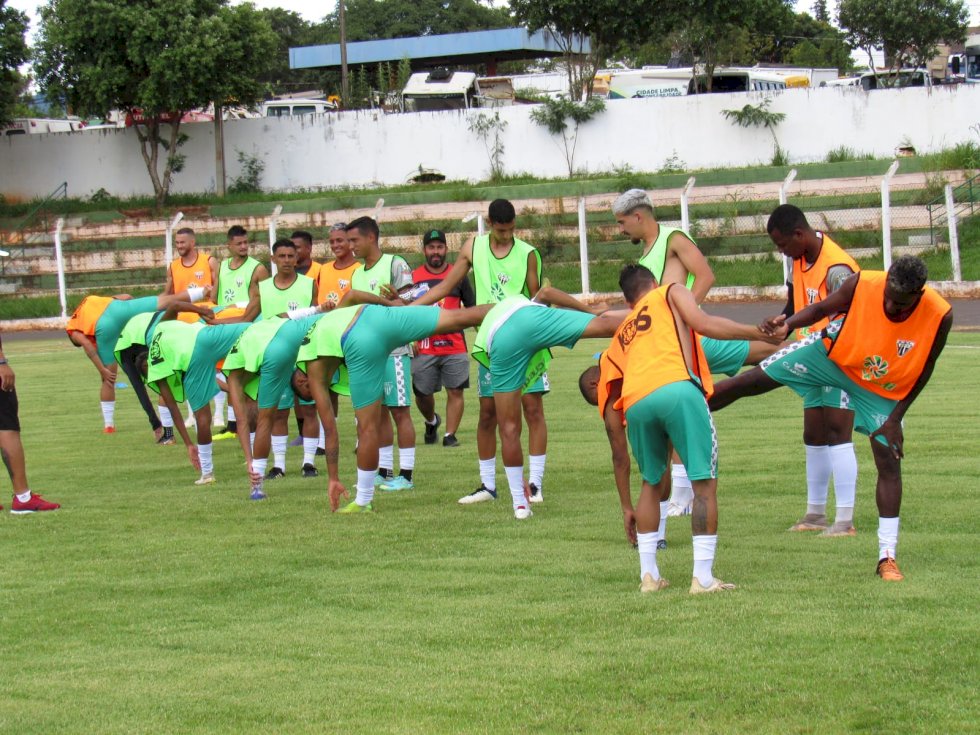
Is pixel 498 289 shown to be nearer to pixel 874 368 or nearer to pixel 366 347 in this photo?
pixel 366 347

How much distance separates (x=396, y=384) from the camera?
40.0 ft

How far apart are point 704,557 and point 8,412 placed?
21.9 ft

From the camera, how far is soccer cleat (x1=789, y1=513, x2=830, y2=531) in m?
9.11

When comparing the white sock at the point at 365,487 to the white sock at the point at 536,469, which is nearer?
the white sock at the point at 365,487

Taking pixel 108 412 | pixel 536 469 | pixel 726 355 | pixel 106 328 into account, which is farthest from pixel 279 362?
pixel 108 412

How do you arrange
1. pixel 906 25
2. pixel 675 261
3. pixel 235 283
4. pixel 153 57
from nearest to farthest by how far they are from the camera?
pixel 675 261 < pixel 235 283 < pixel 153 57 < pixel 906 25

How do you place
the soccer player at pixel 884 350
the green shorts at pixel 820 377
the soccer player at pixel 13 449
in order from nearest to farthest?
the soccer player at pixel 884 350 → the green shorts at pixel 820 377 → the soccer player at pixel 13 449

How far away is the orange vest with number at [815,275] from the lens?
8718mm

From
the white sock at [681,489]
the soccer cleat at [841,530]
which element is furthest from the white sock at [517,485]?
the soccer cleat at [841,530]

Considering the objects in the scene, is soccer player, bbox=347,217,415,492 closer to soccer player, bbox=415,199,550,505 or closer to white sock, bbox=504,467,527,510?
soccer player, bbox=415,199,550,505

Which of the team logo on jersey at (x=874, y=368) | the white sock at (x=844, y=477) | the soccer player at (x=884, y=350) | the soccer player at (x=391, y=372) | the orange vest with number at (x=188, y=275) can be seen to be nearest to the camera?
the soccer player at (x=884, y=350)

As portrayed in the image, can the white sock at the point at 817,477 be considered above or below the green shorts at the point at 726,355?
below

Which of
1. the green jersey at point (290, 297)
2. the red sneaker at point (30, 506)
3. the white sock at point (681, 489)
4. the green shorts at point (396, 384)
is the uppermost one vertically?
the green jersey at point (290, 297)

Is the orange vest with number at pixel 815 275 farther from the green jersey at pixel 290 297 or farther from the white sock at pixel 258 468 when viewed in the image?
the green jersey at pixel 290 297
